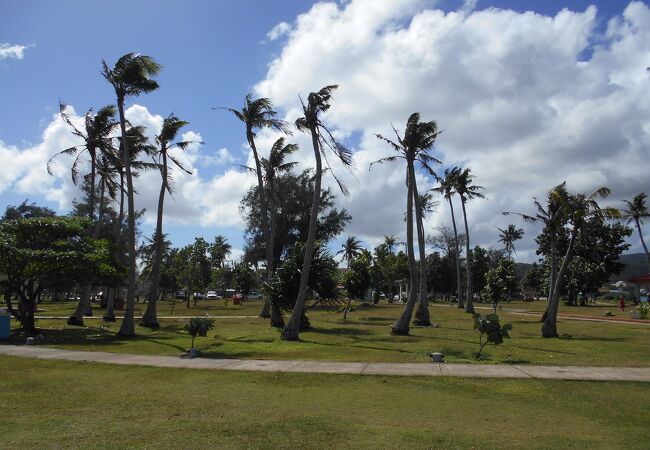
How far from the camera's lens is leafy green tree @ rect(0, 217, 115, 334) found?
21125 millimetres

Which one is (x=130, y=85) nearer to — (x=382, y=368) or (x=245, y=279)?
(x=382, y=368)

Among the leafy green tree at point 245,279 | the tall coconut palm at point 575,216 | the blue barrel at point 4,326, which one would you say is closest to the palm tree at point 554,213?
the tall coconut palm at point 575,216

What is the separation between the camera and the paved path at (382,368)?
1204 centimetres

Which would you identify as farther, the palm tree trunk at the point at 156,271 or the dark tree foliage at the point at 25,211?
the dark tree foliage at the point at 25,211

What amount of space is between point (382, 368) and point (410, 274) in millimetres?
11911

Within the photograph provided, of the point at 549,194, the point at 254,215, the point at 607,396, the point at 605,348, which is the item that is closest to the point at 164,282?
the point at 254,215

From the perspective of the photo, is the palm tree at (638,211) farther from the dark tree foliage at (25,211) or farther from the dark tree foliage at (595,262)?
the dark tree foliage at (25,211)

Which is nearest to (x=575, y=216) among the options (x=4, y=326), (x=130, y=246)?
(x=130, y=246)

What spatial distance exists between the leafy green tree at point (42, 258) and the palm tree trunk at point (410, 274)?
43.3ft

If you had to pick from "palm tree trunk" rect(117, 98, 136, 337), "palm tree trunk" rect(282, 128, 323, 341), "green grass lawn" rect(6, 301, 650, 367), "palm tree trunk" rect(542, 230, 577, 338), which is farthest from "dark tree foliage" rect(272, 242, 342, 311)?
"palm tree trunk" rect(542, 230, 577, 338)

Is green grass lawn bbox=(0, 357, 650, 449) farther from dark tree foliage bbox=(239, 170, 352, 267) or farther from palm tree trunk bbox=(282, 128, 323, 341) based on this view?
dark tree foliage bbox=(239, 170, 352, 267)

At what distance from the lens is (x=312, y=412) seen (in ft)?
27.7

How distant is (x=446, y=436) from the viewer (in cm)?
704

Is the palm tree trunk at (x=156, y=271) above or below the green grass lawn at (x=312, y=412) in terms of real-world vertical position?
above
